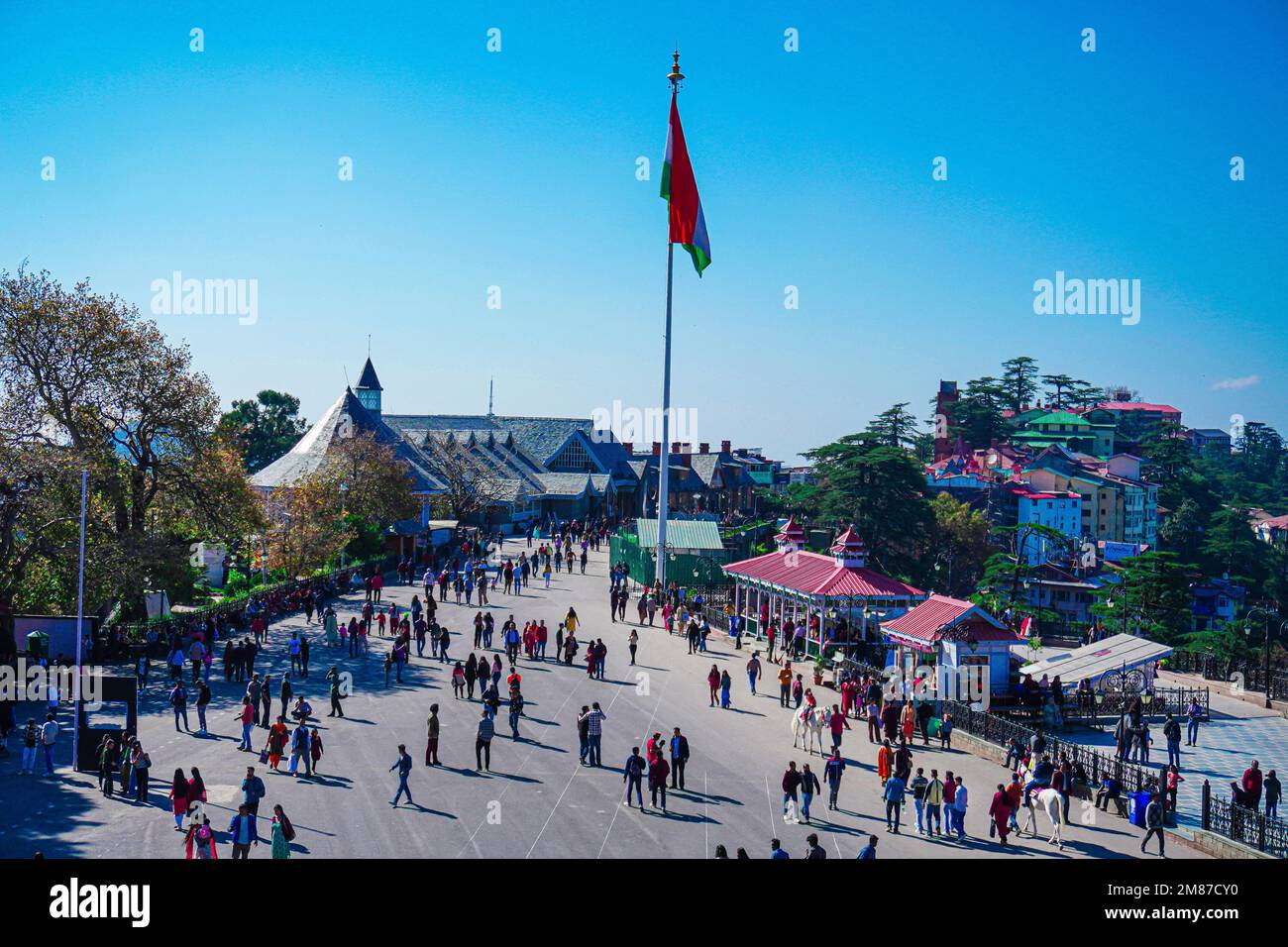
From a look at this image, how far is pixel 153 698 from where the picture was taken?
83.4ft

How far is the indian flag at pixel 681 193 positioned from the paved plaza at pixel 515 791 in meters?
21.1

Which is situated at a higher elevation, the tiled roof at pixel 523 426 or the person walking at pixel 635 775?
the tiled roof at pixel 523 426

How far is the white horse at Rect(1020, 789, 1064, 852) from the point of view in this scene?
18047 mm

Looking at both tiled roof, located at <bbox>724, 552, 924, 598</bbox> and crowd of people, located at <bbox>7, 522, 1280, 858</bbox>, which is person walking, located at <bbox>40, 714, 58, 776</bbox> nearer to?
crowd of people, located at <bbox>7, 522, 1280, 858</bbox>

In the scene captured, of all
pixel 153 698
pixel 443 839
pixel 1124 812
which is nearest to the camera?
pixel 443 839

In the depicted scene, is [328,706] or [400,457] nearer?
[328,706]

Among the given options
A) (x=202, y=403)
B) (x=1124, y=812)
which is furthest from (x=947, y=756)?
(x=202, y=403)

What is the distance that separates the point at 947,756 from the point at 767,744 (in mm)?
4342

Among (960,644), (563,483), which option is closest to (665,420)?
(960,644)

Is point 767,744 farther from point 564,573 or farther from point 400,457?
point 400,457

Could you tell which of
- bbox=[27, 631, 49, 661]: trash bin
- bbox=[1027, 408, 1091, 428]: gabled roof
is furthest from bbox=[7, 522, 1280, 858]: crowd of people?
bbox=[1027, 408, 1091, 428]: gabled roof

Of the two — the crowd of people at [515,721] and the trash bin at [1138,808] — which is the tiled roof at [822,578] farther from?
the trash bin at [1138,808]

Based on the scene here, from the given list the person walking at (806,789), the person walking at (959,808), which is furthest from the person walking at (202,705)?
the person walking at (959,808)

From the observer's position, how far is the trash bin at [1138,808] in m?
19.4
